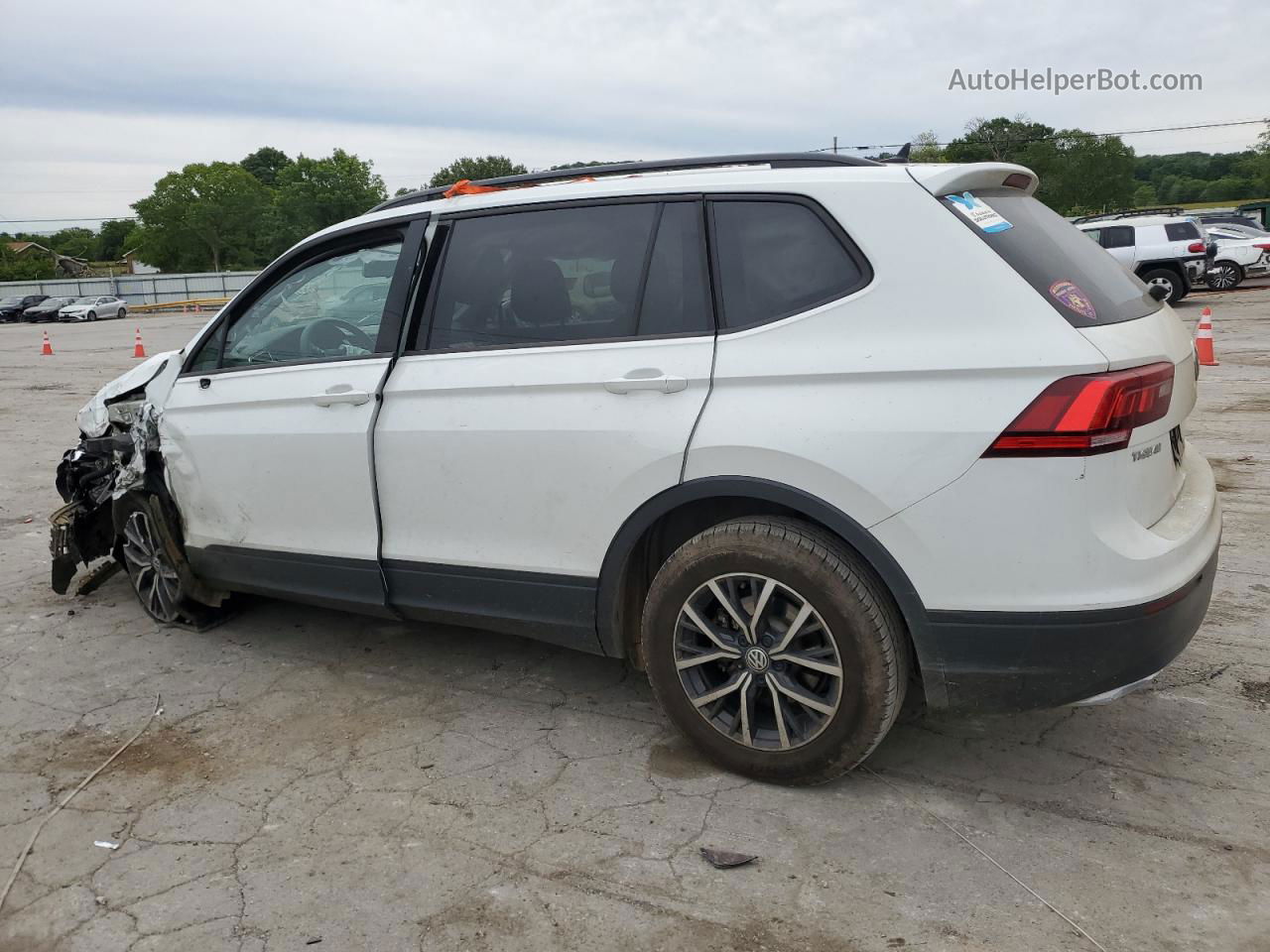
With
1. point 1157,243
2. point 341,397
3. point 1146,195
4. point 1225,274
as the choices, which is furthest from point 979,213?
point 1146,195

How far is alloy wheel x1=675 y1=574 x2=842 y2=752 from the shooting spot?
3.10 metres

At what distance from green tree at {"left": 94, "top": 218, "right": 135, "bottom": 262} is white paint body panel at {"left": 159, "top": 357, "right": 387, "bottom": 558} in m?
125

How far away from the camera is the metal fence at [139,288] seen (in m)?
59.9

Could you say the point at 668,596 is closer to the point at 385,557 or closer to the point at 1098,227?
the point at 385,557

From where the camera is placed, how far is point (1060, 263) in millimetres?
3045

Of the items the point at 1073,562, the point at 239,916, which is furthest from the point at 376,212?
the point at 1073,562

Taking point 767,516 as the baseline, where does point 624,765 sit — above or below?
below

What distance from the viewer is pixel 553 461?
346 centimetres

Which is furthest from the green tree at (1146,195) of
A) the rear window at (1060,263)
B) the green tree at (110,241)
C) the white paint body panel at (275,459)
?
the green tree at (110,241)

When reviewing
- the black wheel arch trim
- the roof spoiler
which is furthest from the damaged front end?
the roof spoiler

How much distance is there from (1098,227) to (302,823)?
20.9 metres

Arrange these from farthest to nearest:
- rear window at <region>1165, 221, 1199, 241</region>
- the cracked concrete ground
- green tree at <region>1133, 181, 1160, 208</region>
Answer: green tree at <region>1133, 181, 1160, 208</region> → rear window at <region>1165, 221, 1199, 241</region> → the cracked concrete ground

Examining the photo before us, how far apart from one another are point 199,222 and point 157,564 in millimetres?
103342

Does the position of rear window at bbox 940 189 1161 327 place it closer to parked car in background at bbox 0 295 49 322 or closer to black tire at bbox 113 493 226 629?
black tire at bbox 113 493 226 629
